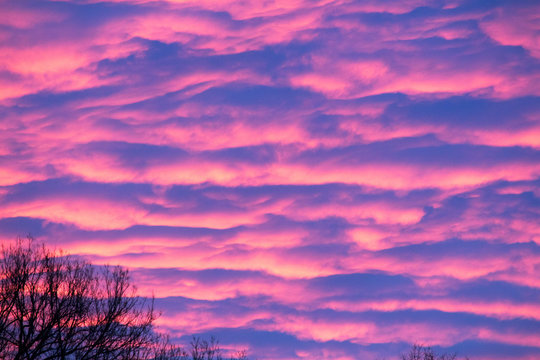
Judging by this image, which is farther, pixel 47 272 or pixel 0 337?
pixel 47 272

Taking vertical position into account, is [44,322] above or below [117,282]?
below

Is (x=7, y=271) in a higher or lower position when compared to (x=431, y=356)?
lower

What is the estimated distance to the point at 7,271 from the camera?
28.6m

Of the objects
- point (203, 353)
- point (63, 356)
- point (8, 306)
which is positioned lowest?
point (63, 356)

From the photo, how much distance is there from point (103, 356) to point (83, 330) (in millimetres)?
1335

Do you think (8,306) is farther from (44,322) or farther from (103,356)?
(103,356)

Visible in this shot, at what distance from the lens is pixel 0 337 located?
2556cm

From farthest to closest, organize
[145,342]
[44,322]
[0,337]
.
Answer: [145,342] < [44,322] < [0,337]

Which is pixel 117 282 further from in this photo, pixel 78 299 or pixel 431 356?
pixel 431 356

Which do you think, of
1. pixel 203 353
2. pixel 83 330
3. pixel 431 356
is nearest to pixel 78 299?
pixel 83 330

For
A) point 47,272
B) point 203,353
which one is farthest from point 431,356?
point 47,272

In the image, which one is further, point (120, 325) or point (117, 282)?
point (117, 282)

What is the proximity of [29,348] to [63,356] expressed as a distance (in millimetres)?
1349

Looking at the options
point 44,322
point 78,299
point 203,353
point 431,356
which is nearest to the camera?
point 44,322
